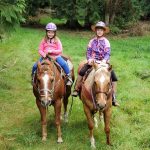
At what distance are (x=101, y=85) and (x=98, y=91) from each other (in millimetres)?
131

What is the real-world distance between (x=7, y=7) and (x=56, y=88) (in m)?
4.47

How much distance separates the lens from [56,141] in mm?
8461

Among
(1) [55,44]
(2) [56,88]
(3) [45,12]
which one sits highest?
(1) [55,44]

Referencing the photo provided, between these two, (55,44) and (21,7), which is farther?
(21,7)

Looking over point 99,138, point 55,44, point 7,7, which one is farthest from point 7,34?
point 99,138

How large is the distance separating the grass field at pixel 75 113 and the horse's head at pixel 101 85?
1192mm

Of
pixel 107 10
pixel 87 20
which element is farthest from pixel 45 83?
pixel 87 20

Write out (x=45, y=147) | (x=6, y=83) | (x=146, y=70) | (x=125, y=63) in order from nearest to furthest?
(x=45, y=147)
(x=6, y=83)
(x=146, y=70)
(x=125, y=63)

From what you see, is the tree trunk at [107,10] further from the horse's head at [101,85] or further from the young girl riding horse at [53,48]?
the horse's head at [101,85]

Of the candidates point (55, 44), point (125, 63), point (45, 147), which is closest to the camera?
point (45, 147)

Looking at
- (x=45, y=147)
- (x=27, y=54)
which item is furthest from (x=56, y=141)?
(x=27, y=54)

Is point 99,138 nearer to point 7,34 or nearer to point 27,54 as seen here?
point 7,34

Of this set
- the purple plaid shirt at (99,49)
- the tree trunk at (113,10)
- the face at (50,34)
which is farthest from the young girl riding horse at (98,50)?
the tree trunk at (113,10)

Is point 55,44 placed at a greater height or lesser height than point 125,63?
greater
